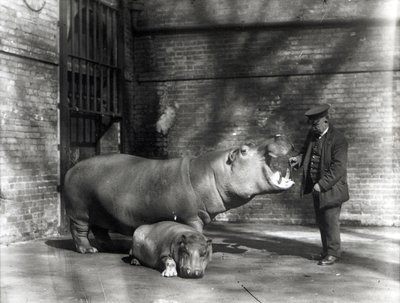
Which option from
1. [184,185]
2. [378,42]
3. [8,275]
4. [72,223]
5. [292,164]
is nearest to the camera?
[8,275]

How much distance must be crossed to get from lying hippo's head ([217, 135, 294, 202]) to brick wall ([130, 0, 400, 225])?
5330 mm

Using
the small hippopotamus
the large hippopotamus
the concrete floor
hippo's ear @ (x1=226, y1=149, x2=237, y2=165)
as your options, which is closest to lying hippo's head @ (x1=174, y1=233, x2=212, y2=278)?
the small hippopotamus

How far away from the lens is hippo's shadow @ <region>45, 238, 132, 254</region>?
847 cm

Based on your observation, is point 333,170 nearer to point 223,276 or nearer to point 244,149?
point 244,149

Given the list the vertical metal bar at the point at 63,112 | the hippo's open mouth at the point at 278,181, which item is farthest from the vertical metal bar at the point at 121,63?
the hippo's open mouth at the point at 278,181

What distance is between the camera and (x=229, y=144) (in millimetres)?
12680

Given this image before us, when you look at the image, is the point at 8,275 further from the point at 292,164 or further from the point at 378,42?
the point at 378,42

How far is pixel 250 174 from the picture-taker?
714 cm

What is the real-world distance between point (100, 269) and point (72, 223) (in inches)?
53.8

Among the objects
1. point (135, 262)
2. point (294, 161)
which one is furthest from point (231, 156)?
point (135, 262)

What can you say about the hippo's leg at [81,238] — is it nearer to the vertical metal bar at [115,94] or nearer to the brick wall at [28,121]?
the brick wall at [28,121]

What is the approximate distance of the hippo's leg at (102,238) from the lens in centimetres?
849

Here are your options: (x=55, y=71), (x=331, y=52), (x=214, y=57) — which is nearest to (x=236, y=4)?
(x=214, y=57)

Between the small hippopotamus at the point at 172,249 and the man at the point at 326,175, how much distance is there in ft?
5.30
